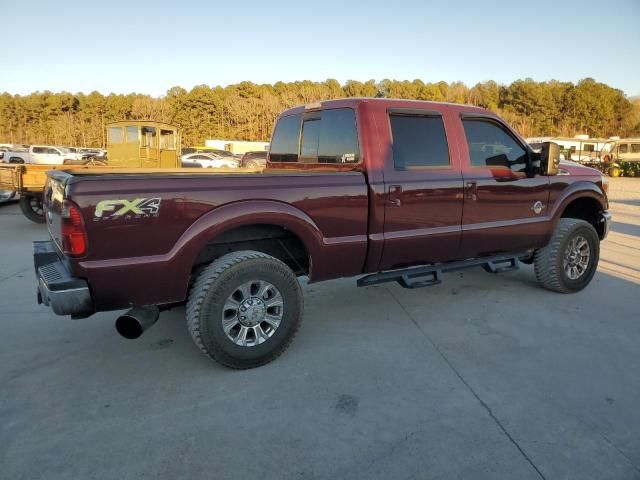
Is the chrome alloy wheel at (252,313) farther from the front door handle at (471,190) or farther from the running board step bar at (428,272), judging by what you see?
the front door handle at (471,190)

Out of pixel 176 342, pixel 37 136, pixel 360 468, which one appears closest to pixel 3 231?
pixel 176 342

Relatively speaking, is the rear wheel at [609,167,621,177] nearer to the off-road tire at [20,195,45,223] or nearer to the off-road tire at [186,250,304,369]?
the off-road tire at [20,195,45,223]

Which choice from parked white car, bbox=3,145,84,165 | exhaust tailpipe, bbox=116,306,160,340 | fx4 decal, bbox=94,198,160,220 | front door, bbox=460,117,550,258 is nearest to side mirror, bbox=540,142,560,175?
front door, bbox=460,117,550,258

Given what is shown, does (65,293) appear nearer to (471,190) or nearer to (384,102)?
(384,102)

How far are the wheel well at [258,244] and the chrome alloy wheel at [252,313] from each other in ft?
1.38

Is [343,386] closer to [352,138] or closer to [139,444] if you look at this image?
[139,444]

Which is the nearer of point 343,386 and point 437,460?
point 437,460

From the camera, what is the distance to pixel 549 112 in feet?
250

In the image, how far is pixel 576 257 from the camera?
4.94m

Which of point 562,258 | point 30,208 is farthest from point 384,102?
point 30,208

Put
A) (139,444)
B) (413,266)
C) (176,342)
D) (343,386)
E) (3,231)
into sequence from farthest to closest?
(3,231)
(413,266)
(176,342)
(343,386)
(139,444)

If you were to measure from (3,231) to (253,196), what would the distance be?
8113 mm

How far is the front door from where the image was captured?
4.13 m

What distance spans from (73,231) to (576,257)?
4922 mm
